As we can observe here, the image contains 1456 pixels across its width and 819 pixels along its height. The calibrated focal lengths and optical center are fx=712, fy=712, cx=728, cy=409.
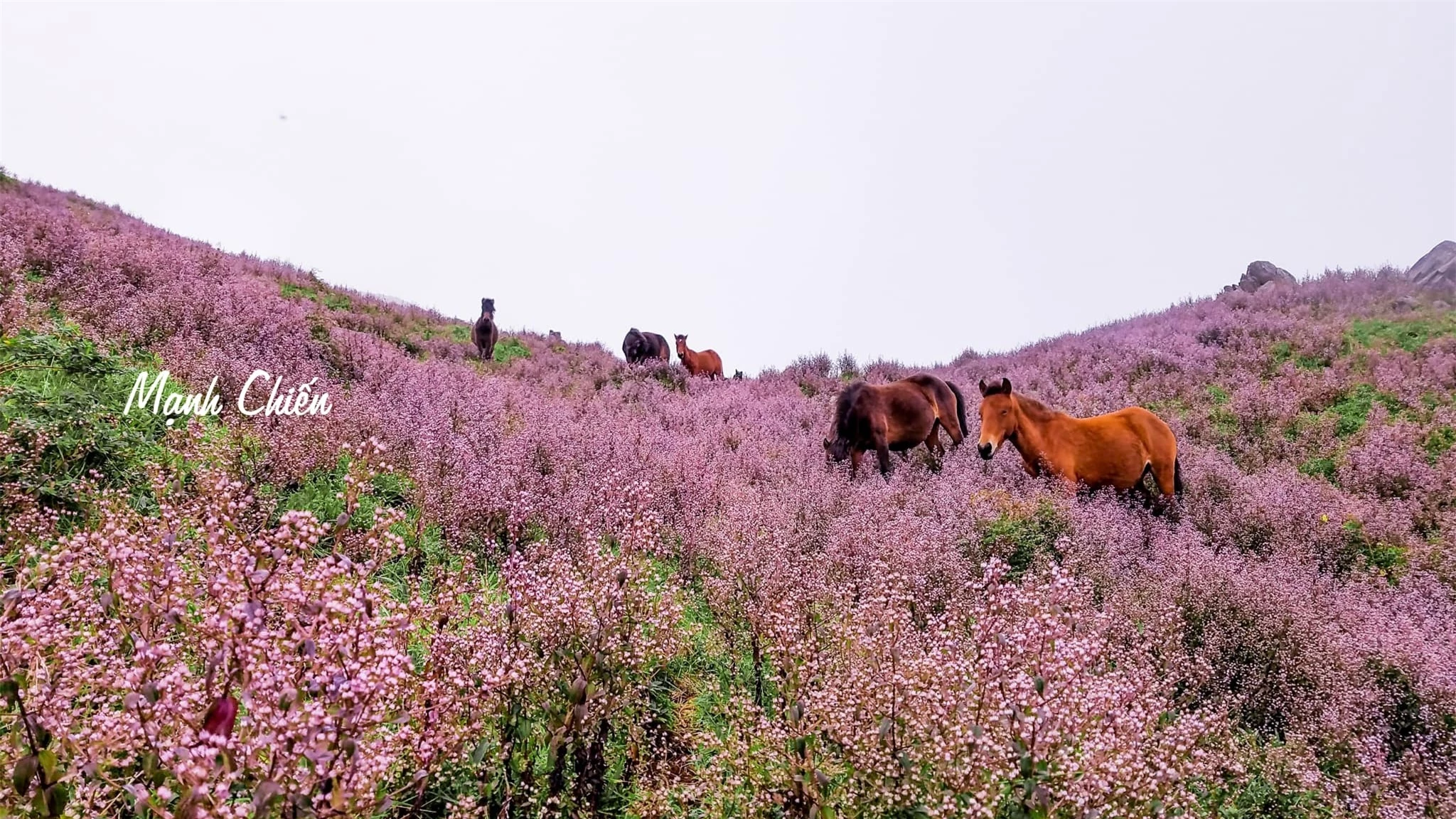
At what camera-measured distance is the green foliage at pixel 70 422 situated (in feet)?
15.7

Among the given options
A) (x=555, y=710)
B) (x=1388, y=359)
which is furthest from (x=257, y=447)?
(x=1388, y=359)

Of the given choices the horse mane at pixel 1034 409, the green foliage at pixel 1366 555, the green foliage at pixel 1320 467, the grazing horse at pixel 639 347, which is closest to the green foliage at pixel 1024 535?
the horse mane at pixel 1034 409

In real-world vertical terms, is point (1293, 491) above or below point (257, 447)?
above

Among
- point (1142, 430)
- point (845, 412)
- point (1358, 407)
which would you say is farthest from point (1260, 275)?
point (845, 412)

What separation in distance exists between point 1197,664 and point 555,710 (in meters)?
3.82

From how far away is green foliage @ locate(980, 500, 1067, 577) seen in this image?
243 inches

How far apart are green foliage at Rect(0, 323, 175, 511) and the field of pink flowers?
0.12ft

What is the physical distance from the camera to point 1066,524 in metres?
6.47

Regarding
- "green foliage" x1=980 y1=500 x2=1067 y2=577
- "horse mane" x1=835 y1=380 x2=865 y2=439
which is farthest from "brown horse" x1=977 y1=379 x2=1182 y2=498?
"horse mane" x1=835 y1=380 x2=865 y2=439

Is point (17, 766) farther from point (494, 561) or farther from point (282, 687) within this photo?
point (494, 561)

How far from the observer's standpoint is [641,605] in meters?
3.64

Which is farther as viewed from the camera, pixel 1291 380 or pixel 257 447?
pixel 1291 380

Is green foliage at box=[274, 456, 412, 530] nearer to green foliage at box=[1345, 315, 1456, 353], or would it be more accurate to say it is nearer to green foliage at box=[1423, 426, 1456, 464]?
green foliage at box=[1423, 426, 1456, 464]

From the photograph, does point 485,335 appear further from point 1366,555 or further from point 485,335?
point 1366,555
